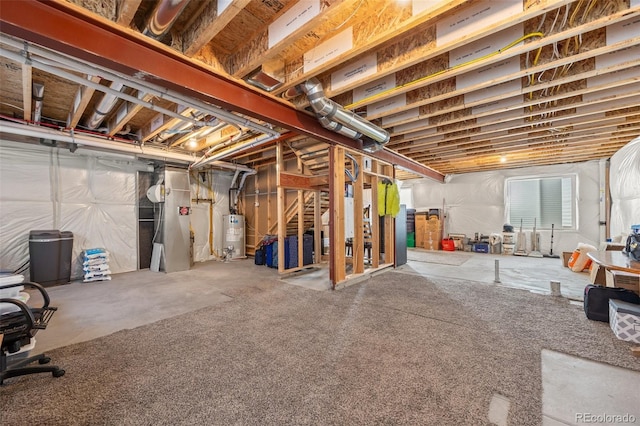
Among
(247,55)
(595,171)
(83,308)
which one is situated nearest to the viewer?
(247,55)

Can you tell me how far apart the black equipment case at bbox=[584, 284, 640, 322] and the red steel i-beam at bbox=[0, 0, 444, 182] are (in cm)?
393

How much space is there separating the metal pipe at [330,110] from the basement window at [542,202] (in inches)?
252

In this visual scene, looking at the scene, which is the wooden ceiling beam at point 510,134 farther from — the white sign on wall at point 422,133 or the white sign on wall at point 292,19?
the white sign on wall at point 292,19

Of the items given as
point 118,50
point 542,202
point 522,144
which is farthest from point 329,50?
point 542,202

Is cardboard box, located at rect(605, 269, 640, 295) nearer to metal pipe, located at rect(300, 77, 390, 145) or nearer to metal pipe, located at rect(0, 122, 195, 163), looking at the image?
metal pipe, located at rect(300, 77, 390, 145)

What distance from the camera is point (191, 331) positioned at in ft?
8.11

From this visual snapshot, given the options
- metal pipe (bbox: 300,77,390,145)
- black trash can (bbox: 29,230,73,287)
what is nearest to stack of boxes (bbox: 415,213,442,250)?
metal pipe (bbox: 300,77,390,145)

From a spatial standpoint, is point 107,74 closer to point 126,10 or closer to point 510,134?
point 126,10

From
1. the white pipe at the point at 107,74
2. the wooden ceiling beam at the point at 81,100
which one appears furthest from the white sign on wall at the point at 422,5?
the wooden ceiling beam at the point at 81,100

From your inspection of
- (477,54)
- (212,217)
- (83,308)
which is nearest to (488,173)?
(477,54)

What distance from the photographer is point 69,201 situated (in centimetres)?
468

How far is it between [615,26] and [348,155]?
300cm

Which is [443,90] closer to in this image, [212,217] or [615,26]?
[615,26]

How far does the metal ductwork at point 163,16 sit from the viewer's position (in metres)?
1.59
